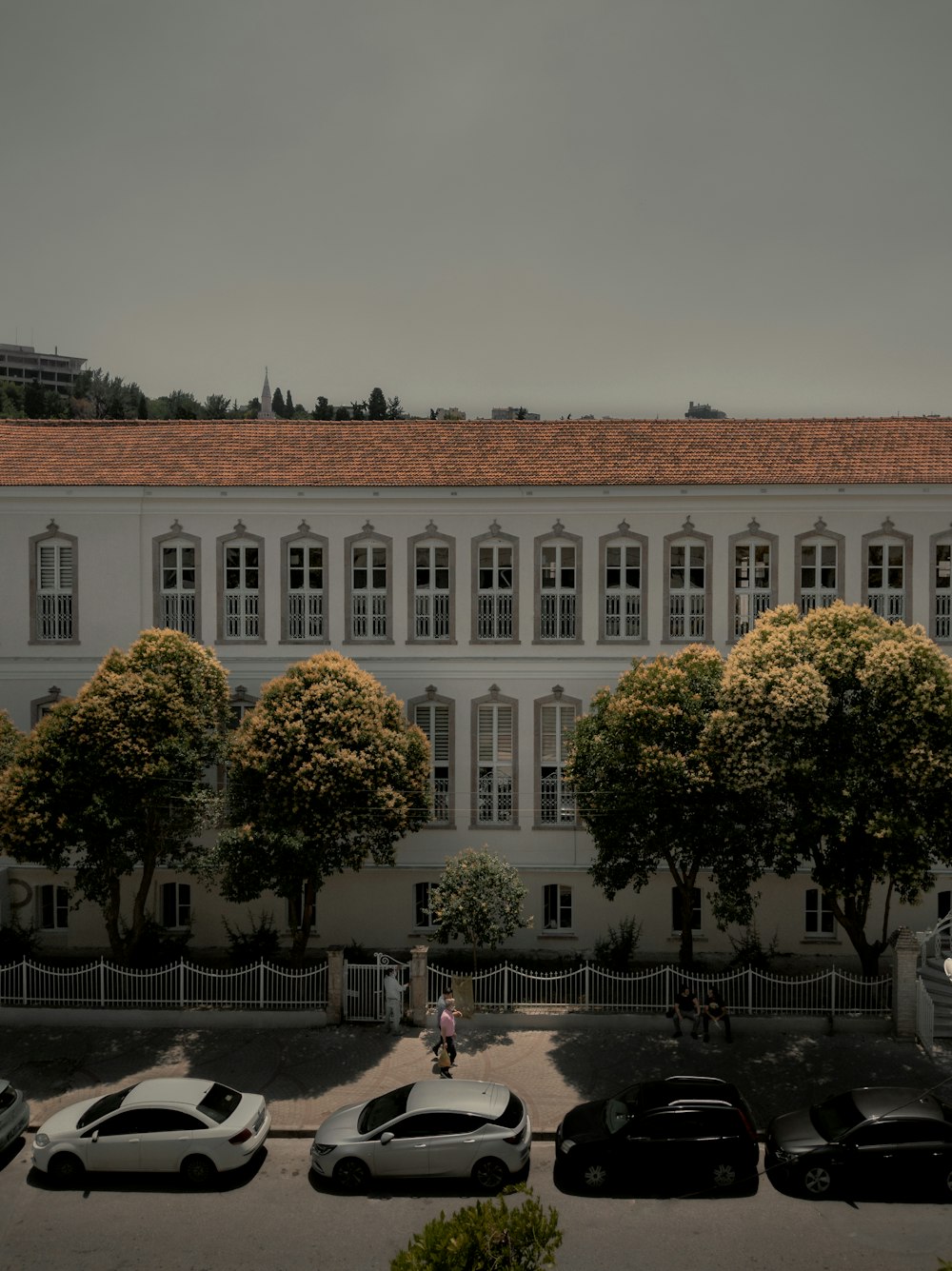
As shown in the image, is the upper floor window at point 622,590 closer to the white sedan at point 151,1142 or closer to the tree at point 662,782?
the tree at point 662,782

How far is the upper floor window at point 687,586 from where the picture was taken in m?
26.9

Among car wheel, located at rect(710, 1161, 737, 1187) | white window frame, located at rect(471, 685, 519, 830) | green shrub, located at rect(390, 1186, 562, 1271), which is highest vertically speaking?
white window frame, located at rect(471, 685, 519, 830)

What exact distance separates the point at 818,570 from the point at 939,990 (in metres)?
9.78

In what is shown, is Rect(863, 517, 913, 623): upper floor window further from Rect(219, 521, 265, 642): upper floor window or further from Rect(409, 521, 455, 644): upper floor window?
Rect(219, 521, 265, 642): upper floor window

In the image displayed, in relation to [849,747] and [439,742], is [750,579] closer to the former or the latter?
[849,747]

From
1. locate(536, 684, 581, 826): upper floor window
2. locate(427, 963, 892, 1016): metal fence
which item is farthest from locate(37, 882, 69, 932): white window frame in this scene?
locate(536, 684, 581, 826): upper floor window

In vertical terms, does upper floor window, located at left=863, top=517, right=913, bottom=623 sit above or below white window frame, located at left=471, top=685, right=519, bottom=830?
above

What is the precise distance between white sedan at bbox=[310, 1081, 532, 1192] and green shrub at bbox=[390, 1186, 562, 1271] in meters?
7.28

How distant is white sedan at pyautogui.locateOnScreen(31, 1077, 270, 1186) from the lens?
56.0 feet

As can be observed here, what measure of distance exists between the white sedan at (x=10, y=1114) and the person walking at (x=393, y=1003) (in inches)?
266

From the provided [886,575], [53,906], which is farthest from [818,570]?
[53,906]

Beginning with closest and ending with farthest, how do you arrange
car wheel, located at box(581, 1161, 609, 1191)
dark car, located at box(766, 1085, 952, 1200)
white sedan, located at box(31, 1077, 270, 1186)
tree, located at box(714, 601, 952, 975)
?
1. dark car, located at box(766, 1085, 952, 1200)
2. car wheel, located at box(581, 1161, 609, 1191)
3. white sedan, located at box(31, 1077, 270, 1186)
4. tree, located at box(714, 601, 952, 975)

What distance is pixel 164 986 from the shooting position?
23.2m

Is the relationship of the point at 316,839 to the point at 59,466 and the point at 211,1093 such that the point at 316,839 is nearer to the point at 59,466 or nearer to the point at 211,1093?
the point at 211,1093
